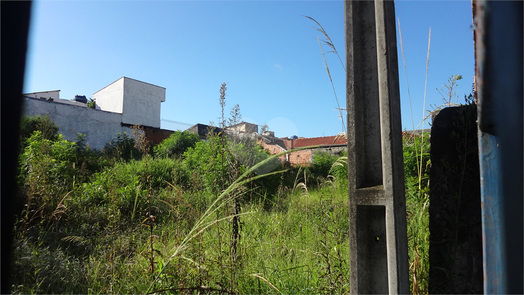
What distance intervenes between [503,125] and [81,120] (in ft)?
67.2

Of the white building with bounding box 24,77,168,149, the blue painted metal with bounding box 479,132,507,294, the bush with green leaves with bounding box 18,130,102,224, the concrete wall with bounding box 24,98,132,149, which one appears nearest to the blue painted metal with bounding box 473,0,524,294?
the blue painted metal with bounding box 479,132,507,294

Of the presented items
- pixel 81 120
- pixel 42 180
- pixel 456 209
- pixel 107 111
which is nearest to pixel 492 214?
pixel 456 209

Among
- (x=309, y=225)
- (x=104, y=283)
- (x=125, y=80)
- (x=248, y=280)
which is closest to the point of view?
(x=248, y=280)

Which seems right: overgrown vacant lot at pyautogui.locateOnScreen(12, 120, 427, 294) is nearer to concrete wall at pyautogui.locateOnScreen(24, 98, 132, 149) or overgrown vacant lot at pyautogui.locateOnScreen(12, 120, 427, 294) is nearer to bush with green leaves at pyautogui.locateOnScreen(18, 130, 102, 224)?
bush with green leaves at pyautogui.locateOnScreen(18, 130, 102, 224)

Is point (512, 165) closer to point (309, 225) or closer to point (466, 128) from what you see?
point (466, 128)

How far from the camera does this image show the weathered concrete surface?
1251 millimetres

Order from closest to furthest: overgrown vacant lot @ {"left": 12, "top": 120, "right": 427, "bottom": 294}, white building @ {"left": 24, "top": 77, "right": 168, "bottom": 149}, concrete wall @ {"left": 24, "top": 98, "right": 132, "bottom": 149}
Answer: overgrown vacant lot @ {"left": 12, "top": 120, "right": 427, "bottom": 294}
concrete wall @ {"left": 24, "top": 98, "right": 132, "bottom": 149}
white building @ {"left": 24, "top": 77, "right": 168, "bottom": 149}

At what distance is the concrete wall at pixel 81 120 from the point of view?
15070 mm

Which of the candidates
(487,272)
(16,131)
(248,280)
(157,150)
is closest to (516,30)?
(487,272)

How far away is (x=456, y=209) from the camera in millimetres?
1281

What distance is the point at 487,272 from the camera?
0.87 meters

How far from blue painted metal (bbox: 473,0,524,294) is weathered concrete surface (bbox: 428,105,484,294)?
0.44 m

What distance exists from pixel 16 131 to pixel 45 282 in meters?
1.43

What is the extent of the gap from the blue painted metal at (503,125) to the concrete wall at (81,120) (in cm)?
1730
